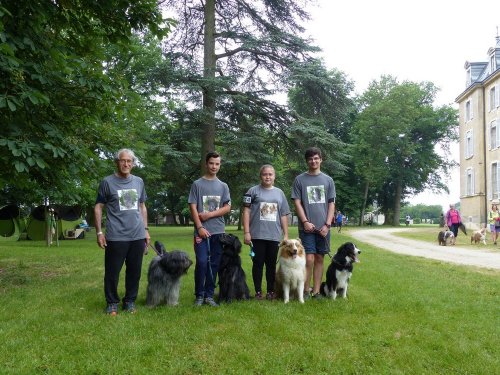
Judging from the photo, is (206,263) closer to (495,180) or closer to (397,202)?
(495,180)

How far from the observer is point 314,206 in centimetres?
614

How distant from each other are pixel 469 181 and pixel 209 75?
1009 inches

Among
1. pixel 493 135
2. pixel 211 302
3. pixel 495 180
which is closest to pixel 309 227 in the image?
pixel 211 302

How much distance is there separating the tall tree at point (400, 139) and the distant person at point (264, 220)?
38.8 meters

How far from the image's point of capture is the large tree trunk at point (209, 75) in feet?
54.7

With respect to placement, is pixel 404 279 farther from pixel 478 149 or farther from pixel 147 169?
pixel 478 149

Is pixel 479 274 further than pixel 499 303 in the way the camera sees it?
Yes

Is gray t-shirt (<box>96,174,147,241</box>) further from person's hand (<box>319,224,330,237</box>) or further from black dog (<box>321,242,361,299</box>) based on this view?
black dog (<box>321,242,361,299</box>)

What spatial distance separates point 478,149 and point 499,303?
29604 millimetres

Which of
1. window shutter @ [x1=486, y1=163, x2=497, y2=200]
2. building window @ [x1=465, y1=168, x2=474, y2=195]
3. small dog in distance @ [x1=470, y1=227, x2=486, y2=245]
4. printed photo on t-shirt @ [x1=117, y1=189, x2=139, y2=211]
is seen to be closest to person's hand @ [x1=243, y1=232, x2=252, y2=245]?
printed photo on t-shirt @ [x1=117, y1=189, x2=139, y2=211]

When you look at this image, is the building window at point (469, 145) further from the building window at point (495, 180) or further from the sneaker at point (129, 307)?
the sneaker at point (129, 307)

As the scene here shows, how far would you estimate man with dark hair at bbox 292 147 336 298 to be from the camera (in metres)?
6.11

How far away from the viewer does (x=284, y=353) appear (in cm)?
407

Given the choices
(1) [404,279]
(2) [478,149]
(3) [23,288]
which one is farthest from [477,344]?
(2) [478,149]
